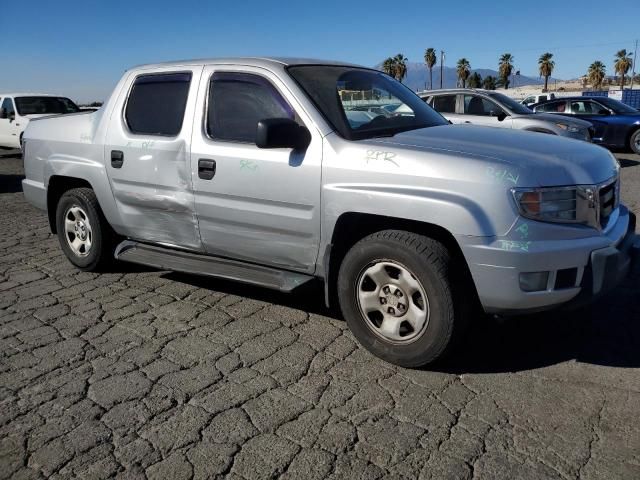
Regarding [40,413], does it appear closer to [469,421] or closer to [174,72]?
[469,421]

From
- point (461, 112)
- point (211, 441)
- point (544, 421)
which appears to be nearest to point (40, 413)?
point (211, 441)

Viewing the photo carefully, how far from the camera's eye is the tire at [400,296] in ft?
10.7

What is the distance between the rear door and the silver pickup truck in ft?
0.05

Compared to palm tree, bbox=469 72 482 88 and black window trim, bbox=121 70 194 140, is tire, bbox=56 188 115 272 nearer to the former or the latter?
black window trim, bbox=121 70 194 140

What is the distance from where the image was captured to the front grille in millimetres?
3391

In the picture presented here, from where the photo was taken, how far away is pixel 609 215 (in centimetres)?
353

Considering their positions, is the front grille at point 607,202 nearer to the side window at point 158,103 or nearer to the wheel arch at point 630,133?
the side window at point 158,103

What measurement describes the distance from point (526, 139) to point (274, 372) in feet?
6.93

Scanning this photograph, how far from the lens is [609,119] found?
14.8 metres

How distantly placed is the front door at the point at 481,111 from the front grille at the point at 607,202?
8.03m

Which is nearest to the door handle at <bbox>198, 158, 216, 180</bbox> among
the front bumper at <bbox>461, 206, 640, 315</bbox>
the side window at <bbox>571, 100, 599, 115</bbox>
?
the front bumper at <bbox>461, 206, 640, 315</bbox>

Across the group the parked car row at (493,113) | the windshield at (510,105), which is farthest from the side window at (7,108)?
the windshield at (510,105)

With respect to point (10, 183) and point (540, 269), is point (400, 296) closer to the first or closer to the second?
point (540, 269)

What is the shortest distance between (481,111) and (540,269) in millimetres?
9201
